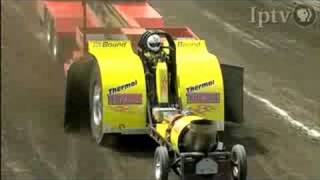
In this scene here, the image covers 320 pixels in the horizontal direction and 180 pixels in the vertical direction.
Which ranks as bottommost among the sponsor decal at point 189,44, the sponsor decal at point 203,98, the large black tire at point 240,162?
the large black tire at point 240,162

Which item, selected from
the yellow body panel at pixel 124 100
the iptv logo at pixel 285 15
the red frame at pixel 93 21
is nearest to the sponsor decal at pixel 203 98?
the yellow body panel at pixel 124 100

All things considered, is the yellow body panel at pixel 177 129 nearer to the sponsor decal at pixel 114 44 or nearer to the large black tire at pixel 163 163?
the large black tire at pixel 163 163

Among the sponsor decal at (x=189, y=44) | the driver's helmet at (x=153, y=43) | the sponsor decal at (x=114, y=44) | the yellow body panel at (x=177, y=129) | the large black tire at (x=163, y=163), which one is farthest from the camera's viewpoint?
the sponsor decal at (x=189, y=44)

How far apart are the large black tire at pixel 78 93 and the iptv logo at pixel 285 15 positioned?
5.54 meters

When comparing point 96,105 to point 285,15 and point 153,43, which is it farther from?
point 285,15

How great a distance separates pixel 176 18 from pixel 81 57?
470 centimetres

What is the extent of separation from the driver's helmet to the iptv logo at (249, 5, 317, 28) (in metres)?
5.67

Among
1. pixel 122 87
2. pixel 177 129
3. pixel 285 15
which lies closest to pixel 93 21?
pixel 122 87

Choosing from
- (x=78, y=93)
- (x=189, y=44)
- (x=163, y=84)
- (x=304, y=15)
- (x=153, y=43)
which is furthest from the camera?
(x=304, y=15)

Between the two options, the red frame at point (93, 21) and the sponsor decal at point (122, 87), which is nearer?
the sponsor decal at point (122, 87)

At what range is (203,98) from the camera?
6.24 metres

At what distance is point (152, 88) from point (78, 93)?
3.64 ft

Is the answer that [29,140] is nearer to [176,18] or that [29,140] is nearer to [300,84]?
[300,84]

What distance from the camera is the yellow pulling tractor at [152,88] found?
6.06 meters
